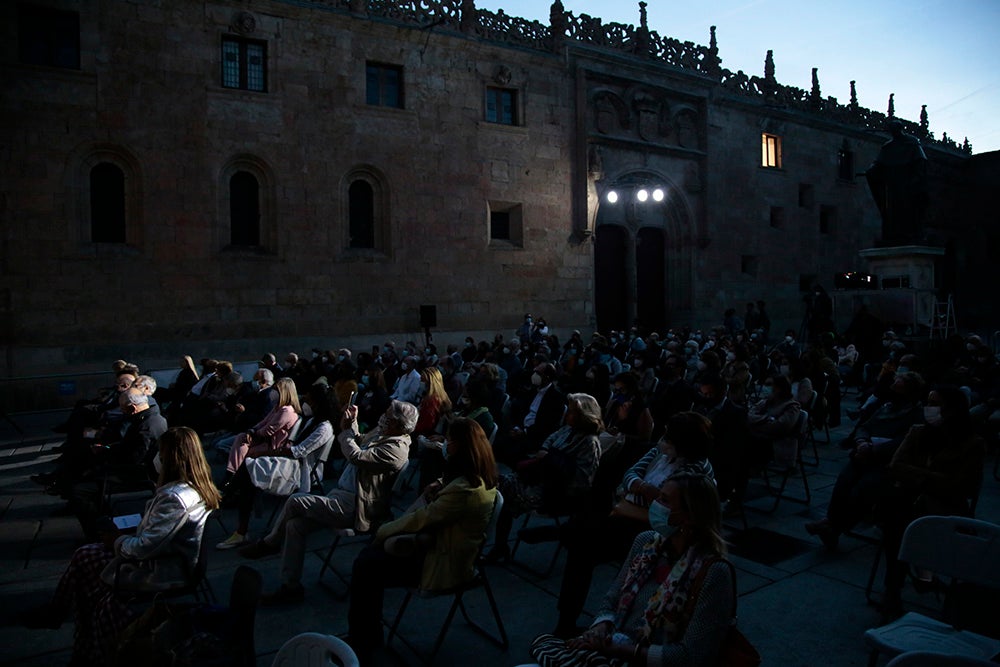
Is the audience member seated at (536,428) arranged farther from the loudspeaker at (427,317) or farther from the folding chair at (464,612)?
the loudspeaker at (427,317)

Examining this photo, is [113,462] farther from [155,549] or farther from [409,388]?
[409,388]

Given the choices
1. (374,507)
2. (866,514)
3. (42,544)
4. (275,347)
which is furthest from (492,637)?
(275,347)

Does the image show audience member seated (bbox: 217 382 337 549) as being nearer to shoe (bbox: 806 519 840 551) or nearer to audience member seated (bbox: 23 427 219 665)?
audience member seated (bbox: 23 427 219 665)

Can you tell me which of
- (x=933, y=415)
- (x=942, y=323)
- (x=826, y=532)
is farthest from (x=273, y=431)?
(x=942, y=323)

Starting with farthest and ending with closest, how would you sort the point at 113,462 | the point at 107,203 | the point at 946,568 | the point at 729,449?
1. the point at 107,203
2. the point at 113,462
3. the point at 729,449
4. the point at 946,568

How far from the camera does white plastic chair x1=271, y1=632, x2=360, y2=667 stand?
2227 millimetres

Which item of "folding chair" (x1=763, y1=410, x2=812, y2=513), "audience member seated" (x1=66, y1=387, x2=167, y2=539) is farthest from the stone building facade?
"folding chair" (x1=763, y1=410, x2=812, y2=513)

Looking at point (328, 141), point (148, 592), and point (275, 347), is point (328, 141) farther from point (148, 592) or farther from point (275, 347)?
point (148, 592)

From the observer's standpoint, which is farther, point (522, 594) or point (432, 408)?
point (432, 408)

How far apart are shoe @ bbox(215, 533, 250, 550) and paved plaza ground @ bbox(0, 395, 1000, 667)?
0.09 metres

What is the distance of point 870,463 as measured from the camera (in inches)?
200

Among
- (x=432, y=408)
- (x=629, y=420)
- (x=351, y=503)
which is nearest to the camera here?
(x=351, y=503)

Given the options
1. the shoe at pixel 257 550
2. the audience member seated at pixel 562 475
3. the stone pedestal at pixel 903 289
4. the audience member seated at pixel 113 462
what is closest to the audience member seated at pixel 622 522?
the audience member seated at pixel 562 475

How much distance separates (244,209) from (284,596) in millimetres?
12333
